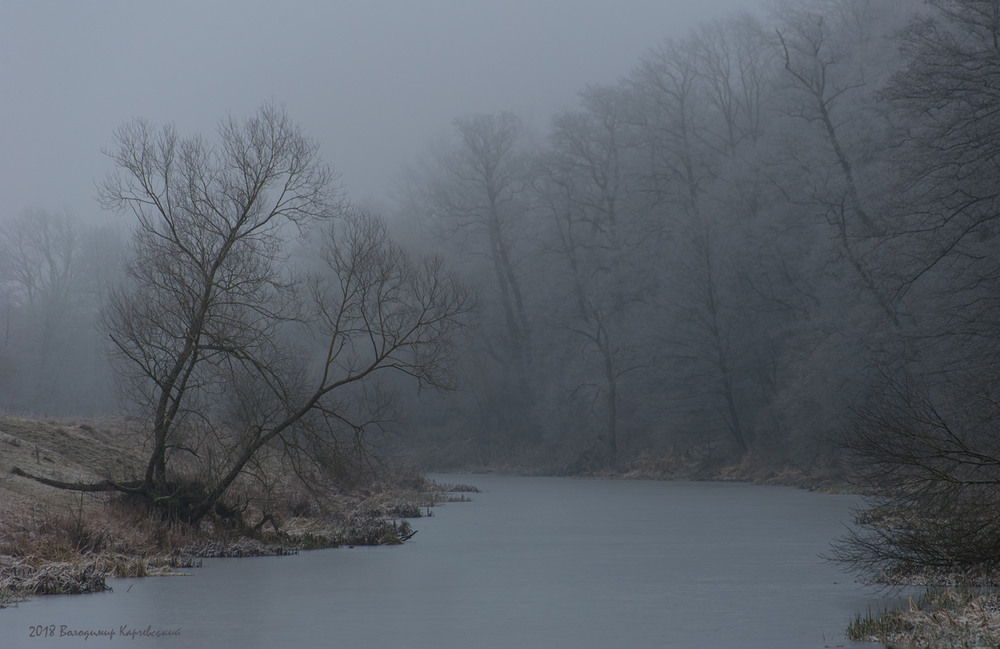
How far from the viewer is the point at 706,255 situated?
44281 millimetres

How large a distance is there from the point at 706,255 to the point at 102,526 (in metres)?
33.6

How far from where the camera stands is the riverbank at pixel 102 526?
12.7 metres

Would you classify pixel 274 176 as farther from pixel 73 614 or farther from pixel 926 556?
pixel 926 556

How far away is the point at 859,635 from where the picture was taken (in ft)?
28.9

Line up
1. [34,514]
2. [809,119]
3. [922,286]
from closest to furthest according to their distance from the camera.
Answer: [34,514] < [922,286] < [809,119]

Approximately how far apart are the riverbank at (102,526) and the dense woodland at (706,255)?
6.85 feet

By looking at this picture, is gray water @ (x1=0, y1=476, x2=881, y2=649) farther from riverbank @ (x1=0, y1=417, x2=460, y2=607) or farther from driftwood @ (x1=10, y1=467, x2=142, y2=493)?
driftwood @ (x1=10, y1=467, x2=142, y2=493)

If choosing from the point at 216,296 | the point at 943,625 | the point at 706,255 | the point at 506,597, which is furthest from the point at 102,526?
the point at 706,255

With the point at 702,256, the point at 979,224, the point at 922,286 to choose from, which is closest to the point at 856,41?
the point at 702,256

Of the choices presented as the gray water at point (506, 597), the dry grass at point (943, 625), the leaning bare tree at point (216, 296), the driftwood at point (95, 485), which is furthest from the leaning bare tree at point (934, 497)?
the driftwood at point (95, 485)

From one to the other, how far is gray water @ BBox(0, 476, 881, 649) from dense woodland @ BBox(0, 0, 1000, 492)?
165 inches

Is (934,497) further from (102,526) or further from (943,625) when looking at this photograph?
(102,526)

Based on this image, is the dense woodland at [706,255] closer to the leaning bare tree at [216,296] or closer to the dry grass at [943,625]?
the leaning bare tree at [216,296]

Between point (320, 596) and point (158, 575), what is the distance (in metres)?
3.11
